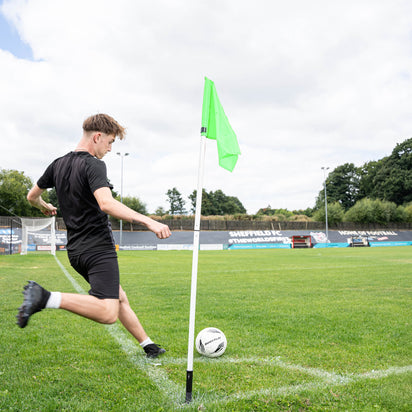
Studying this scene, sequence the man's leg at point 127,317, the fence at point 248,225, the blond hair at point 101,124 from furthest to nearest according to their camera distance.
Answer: the fence at point 248,225
the man's leg at point 127,317
the blond hair at point 101,124

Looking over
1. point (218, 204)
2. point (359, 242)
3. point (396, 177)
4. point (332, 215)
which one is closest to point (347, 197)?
point (396, 177)

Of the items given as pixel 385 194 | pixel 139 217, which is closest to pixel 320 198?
pixel 385 194

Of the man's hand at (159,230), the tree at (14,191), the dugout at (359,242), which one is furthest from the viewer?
the dugout at (359,242)

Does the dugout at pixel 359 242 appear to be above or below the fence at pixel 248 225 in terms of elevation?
below

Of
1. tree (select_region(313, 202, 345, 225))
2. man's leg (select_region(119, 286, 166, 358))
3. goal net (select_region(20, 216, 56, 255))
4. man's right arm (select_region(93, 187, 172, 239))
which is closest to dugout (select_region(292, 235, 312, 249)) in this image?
tree (select_region(313, 202, 345, 225))

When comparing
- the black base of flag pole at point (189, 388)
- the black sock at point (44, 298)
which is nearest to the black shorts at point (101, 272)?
the black sock at point (44, 298)

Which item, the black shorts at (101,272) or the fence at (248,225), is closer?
the black shorts at (101,272)

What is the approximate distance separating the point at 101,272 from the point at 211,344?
1489 millimetres

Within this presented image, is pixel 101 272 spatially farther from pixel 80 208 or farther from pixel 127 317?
pixel 127 317

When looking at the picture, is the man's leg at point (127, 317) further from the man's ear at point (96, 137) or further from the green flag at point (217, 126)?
the green flag at point (217, 126)

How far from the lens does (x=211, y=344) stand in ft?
12.5

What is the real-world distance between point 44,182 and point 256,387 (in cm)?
259

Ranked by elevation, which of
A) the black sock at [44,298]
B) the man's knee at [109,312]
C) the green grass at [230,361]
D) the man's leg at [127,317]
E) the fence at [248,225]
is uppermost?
the fence at [248,225]

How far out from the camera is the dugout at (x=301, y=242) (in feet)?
148
